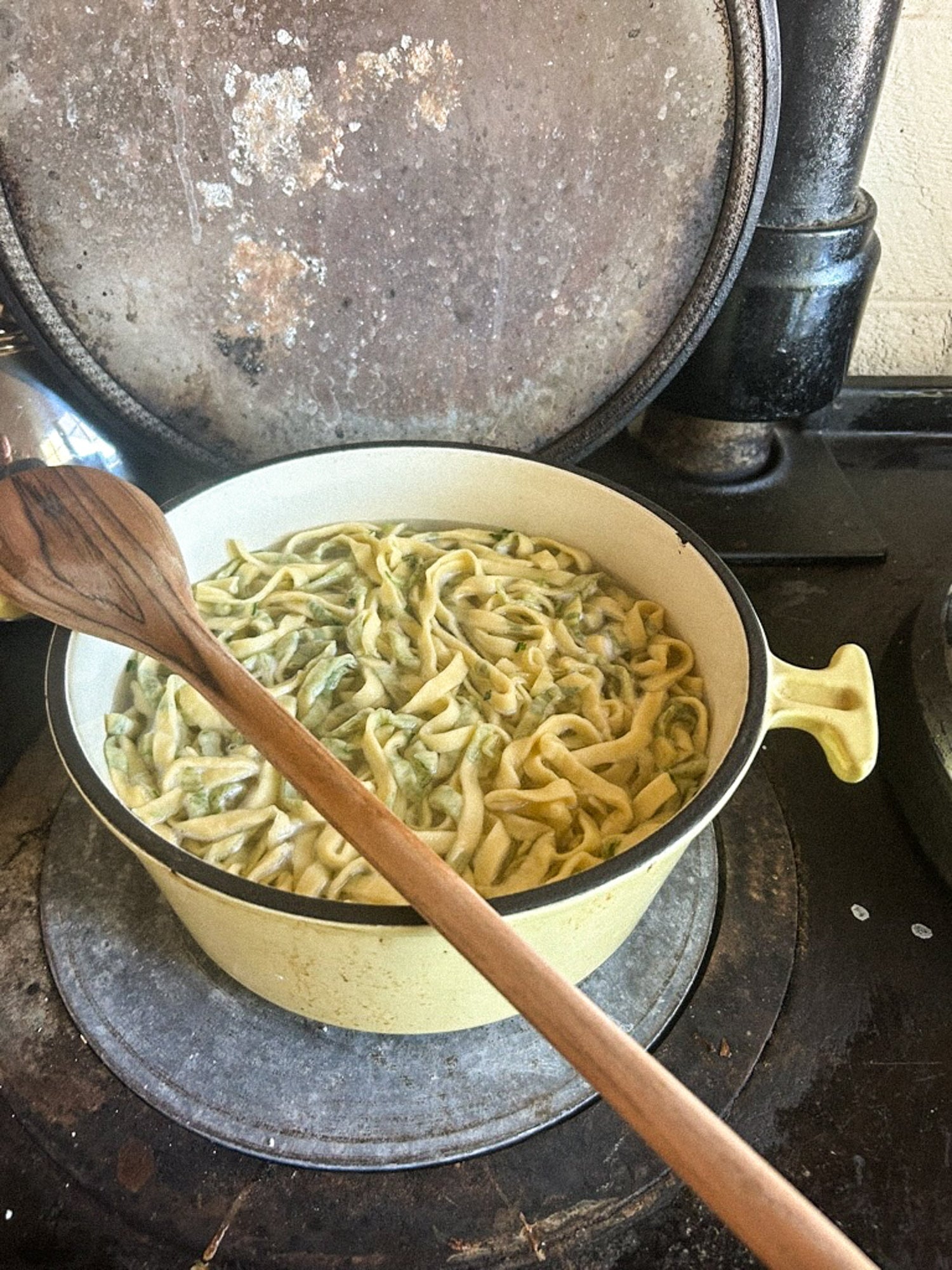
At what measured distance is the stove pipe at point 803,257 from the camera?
1.54 m

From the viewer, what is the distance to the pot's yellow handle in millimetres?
1033

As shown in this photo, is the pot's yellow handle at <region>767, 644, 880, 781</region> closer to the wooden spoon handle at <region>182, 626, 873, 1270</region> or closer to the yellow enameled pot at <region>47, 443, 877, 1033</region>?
the yellow enameled pot at <region>47, 443, 877, 1033</region>

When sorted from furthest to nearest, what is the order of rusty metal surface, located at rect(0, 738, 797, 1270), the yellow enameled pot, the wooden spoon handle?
rusty metal surface, located at rect(0, 738, 797, 1270) → the yellow enameled pot → the wooden spoon handle

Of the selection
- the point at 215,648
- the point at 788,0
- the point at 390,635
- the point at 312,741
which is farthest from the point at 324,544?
the point at 788,0

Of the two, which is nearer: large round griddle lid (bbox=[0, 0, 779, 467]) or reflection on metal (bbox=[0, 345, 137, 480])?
large round griddle lid (bbox=[0, 0, 779, 467])

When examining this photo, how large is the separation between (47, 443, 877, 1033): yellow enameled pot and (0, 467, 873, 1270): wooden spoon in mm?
55

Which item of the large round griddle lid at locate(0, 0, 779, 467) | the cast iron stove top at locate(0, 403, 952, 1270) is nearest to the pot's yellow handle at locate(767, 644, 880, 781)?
the cast iron stove top at locate(0, 403, 952, 1270)

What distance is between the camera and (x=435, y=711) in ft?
4.41

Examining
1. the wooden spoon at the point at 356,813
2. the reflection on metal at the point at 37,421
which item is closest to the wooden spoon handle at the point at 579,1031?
the wooden spoon at the point at 356,813

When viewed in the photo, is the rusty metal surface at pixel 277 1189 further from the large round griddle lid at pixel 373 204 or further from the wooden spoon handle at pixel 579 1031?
the large round griddle lid at pixel 373 204

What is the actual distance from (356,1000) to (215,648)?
43cm

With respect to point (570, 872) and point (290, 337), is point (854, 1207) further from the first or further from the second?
point (290, 337)

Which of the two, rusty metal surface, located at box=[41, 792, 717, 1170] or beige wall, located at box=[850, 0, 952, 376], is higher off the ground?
beige wall, located at box=[850, 0, 952, 376]

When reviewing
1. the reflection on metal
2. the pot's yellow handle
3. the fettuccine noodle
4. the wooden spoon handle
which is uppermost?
the reflection on metal
